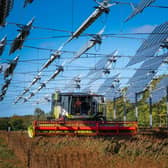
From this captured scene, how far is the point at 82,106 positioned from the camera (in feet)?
59.4

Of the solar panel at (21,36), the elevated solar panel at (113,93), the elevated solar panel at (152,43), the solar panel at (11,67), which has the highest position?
the elevated solar panel at (152,43)

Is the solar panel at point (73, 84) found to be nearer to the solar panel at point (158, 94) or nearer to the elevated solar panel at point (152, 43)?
the solar panel at point (158, 94)

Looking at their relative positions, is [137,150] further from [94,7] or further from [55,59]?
[55,59]

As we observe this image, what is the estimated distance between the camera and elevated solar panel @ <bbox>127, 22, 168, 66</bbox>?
610 inches

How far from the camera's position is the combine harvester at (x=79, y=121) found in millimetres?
15953

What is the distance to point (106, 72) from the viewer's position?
21375 mm

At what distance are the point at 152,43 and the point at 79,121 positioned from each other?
582 cm

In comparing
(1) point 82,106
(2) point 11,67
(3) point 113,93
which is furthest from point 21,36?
(3) point 113,93

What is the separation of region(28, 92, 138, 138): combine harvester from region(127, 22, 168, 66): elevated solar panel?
3572 millimetres

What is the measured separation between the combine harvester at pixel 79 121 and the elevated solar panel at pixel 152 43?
141 inches

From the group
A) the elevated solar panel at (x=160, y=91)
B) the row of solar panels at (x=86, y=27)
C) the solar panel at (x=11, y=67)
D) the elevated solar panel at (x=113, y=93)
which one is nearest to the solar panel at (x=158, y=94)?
the elevated solar panel at (x=160, y=91)

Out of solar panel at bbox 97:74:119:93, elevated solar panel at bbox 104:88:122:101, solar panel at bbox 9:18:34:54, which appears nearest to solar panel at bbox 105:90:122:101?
elevated solar panel at bbox 104:88:122:101

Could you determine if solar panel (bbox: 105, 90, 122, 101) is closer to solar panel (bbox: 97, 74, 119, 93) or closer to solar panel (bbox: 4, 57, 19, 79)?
solar panel (bbox: 97, 74, 119, 93)

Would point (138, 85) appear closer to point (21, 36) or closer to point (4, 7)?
point (21, 36)
